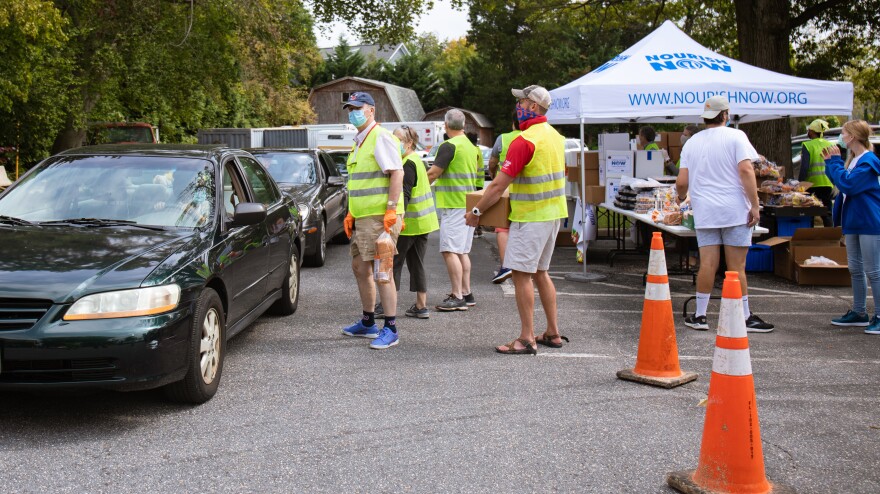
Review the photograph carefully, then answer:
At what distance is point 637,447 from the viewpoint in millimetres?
4551

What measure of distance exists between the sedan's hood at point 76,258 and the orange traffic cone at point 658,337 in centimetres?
297

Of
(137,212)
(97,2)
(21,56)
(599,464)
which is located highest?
(97,2)

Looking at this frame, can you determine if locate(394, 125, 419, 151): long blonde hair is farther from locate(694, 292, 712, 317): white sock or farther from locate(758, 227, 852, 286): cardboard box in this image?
locate(758, 227, 852, 286): cardboard box

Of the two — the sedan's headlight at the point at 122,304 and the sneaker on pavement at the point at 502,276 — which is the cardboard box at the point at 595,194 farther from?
the sedan's headlight at the point at 122,304

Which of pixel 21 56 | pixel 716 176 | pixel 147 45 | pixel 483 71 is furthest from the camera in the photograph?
pixel 483 71

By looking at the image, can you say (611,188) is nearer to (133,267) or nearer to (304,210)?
(304,210)

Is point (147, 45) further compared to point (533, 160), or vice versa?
point (147, 45)

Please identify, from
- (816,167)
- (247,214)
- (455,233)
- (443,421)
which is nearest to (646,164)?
(816,167)

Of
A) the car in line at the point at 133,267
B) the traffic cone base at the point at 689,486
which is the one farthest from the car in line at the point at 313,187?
the traffic cone base at the point at 689,486

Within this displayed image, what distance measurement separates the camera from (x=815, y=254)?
33.3 feet

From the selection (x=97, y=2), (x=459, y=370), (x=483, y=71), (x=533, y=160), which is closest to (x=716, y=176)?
(x=533, y=160)

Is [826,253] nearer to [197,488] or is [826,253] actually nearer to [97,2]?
[197,488]

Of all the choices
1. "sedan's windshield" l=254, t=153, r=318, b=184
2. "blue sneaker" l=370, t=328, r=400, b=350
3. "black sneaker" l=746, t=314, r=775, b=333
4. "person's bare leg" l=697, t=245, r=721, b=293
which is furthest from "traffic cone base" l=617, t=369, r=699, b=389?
"sedan's windshield" l=254, t=153, r=318, b=184

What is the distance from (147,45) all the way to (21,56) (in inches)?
191
